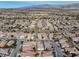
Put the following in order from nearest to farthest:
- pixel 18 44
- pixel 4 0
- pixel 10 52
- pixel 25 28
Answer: pixel 10 52 → pixel 18 44 → pixel 4 0 → pixel 25 28

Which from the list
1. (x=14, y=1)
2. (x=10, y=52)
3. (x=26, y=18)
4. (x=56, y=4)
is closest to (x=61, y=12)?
(x=56, y=4)

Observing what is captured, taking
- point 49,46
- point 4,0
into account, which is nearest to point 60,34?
point 49,46

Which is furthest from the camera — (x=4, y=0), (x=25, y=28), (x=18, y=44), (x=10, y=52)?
(x=25, y=28)

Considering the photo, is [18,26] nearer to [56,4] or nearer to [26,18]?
[26,18]

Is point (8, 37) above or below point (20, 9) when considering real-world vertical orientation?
below

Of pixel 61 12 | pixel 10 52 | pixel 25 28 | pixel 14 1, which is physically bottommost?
pixel 10 52

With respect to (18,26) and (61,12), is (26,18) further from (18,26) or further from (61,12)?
(61,12)

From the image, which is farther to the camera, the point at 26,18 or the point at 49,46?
the point at 26,18

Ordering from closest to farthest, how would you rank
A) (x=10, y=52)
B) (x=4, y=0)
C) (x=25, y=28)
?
(x=10, y=52), (x=4, y=0), (x=25, y=28)

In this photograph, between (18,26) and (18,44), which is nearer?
(18,44)
